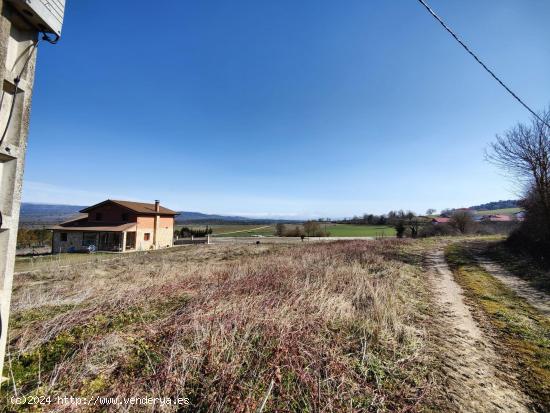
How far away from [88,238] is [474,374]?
150ft

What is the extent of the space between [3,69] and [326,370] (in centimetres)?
490

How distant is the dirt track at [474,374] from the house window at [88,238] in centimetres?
4419

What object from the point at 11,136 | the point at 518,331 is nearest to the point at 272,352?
the point at 11,136

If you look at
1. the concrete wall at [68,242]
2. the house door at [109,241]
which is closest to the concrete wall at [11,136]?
the house door at [109,241]

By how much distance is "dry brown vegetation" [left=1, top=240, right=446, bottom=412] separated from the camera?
→ 2.93 meters

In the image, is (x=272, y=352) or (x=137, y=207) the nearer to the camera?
(x=272, y=352)

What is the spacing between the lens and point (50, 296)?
6.48 meters

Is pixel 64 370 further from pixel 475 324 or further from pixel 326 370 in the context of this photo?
pixel 475 324

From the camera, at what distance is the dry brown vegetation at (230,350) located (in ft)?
9.60

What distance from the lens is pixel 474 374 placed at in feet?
12.4

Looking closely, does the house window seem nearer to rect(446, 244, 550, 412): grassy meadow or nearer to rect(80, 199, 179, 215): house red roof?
rect(80, 199, 179, 215): house red roof

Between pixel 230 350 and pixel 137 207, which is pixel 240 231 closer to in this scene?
pixel 137 207

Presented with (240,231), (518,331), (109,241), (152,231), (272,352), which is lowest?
(518,331)

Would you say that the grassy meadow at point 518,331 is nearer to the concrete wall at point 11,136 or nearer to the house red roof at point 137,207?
the concrete wall at point 11,136
